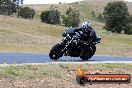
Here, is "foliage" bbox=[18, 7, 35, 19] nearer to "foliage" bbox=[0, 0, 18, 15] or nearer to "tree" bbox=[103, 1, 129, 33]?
"foliage" bbox=[0, 0, 18, 15]

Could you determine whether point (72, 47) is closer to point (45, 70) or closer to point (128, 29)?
point (45, 70)

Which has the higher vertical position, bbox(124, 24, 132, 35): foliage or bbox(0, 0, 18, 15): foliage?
bbox(0, 0, 18, 15): foliage

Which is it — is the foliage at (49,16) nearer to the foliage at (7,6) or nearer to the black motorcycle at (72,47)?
the foliage at (7,6)

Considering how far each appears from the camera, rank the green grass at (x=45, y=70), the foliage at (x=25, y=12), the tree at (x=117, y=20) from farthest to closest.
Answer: the foliage at (x=25, y=12)
the tree at (x=117, y=20)
the green grass at (x=45, y=70)

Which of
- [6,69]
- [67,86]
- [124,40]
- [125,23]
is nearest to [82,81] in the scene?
[67,86]

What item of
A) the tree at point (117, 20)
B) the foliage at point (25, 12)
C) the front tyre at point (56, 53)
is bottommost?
the foliage at point (25, 12)

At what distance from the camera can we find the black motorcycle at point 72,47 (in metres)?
19.7

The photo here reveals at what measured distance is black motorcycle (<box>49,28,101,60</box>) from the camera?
19.7m

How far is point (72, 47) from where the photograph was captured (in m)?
19.9

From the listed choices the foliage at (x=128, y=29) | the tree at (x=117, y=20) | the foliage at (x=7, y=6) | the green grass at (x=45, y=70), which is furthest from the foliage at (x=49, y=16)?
the green grass at (x=45, y=70)

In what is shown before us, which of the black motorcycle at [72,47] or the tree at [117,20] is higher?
the black motorcycle at [72,47]

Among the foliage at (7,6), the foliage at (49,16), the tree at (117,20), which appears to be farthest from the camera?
the foliage at (7,6)

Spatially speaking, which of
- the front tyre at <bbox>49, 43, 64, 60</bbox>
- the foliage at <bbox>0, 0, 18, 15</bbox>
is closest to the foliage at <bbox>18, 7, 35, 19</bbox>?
the foliage at <bbox>0, 0, 18, 15</bbox>

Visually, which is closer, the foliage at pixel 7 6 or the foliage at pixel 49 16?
the foliage at pixel 49 16
